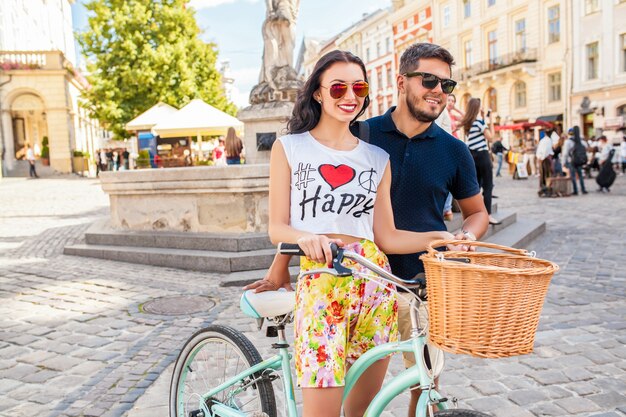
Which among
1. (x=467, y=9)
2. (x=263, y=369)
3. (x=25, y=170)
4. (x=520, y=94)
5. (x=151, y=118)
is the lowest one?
(x=263, y=369)

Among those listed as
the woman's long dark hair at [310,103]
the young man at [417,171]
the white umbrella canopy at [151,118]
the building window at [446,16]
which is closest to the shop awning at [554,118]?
the building window at [446,16]

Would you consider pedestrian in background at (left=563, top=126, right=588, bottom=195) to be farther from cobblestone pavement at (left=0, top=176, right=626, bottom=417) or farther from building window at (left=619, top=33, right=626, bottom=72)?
building window at (left=619, top=33, right=626, bottom=72)

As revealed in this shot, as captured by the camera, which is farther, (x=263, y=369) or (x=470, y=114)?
(x=470, y=114)

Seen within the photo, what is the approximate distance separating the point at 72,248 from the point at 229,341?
283 inches

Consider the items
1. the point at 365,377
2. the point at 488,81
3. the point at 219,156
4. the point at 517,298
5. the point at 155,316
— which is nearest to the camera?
the point at 517,298

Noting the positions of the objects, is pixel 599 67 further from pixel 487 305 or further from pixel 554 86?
pixel 487 305

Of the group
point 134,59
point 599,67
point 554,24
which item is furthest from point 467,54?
point 134,59

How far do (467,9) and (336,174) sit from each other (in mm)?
44164

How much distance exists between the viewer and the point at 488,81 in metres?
39.9

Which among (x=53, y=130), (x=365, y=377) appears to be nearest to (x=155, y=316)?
(x=365, y=377)

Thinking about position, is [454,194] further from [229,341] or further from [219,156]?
[219,156]

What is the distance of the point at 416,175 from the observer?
7.89 feet

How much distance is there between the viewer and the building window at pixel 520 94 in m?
37.2

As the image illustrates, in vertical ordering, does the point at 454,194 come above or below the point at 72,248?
above
